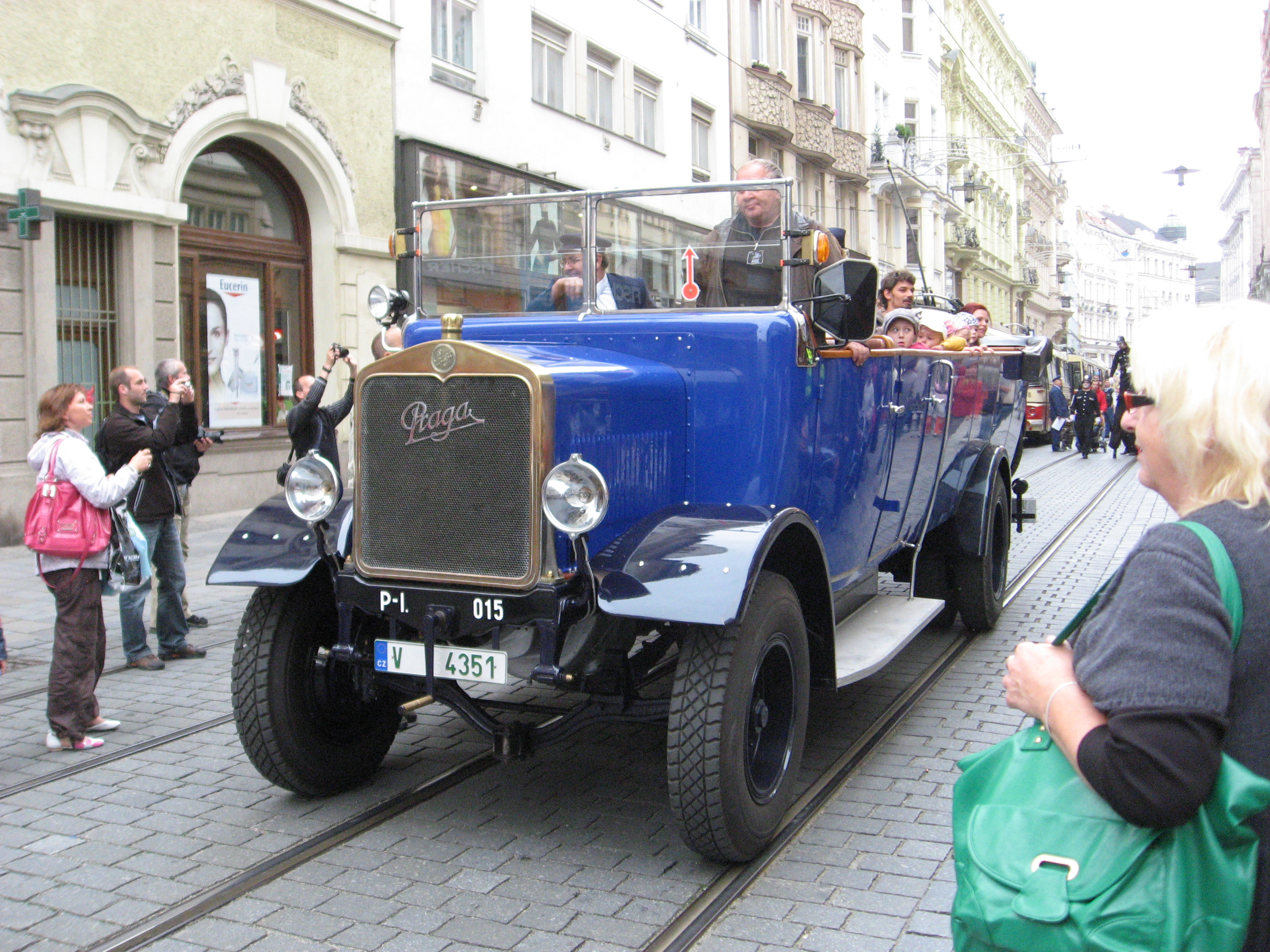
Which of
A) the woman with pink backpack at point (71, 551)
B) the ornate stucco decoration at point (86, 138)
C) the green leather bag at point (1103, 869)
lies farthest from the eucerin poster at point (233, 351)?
the green leather bag at point (1103, 869)

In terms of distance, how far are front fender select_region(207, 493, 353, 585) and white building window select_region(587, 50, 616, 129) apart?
16597 mm

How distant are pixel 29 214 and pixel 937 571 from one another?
26.3ft

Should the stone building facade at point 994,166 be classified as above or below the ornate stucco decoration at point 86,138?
above

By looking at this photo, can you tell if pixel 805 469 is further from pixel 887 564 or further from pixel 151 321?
pixel 151 321

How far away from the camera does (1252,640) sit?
60.5 inches

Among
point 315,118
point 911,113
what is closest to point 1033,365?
point 315,118

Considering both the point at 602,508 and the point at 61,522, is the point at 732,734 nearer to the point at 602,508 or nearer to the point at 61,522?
the point at 602,508

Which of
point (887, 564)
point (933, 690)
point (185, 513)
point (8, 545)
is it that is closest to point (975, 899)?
point (933, 690)

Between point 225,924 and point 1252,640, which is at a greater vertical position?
point 1252,640

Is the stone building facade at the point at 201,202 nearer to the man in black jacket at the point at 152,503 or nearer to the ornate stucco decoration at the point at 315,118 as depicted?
the ornate stucco decoration at the point at 315,118

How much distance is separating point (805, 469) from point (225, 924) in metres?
2.51

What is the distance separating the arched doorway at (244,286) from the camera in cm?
1276

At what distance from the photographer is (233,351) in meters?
13.2

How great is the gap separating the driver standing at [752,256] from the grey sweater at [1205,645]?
9.80ft
